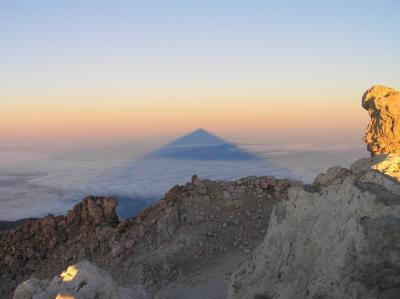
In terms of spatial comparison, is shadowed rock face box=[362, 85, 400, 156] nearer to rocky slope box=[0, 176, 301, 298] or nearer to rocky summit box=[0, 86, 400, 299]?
rocky summit box=[0, 86, 400, 299]

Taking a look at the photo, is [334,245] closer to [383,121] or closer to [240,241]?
[383,121]

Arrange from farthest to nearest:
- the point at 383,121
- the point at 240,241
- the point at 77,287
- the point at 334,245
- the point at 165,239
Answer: the point at 165,239 < the point at 240,241 < the point at 383,121 < the point at 77,287 < the point at 334,245

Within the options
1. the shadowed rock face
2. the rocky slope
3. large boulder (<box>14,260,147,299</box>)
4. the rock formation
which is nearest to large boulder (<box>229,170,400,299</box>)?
the rock formation

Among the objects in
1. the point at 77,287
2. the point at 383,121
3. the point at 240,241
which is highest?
the point at 383,121

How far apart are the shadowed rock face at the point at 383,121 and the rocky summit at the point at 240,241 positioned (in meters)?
0.03

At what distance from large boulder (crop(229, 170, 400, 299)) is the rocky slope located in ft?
16.9

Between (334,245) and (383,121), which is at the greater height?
(383,121)

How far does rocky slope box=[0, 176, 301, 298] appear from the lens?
1429cm

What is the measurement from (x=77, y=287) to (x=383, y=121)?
31.2 feet

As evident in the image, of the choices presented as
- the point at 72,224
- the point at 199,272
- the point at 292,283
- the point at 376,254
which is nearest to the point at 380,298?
the point at 376,254

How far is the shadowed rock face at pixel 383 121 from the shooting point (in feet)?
43.6

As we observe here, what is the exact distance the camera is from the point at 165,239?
1614cm

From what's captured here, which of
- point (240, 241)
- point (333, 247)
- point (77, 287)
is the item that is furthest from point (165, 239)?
point (333, 247)

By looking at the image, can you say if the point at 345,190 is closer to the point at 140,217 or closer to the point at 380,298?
the point at 380,298
